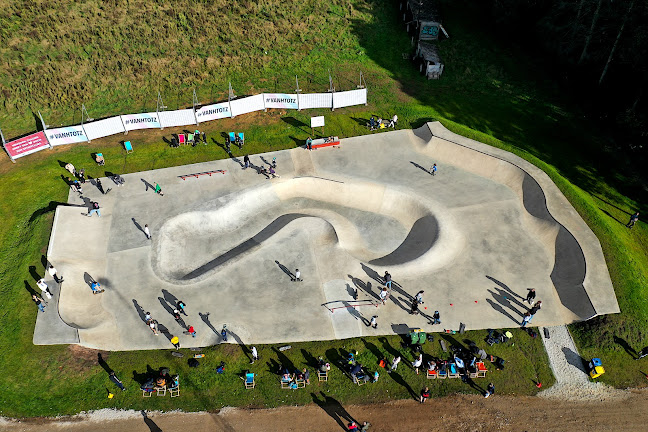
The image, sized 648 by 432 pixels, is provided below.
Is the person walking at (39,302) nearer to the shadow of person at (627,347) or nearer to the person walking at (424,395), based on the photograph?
the person walking at (424,395)

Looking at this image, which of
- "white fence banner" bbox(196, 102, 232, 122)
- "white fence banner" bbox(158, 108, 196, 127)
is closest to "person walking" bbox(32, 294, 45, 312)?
"white fence banner" bbox(158, 108, 196, 127)

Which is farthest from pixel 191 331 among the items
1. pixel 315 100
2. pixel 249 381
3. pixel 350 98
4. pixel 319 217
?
pixel 350 98

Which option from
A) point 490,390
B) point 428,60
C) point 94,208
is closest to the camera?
point 490,390

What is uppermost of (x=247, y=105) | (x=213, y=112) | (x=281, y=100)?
(x=281, y=100)

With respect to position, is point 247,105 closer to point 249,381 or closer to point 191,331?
point 191,331

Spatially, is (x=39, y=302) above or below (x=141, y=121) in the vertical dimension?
below

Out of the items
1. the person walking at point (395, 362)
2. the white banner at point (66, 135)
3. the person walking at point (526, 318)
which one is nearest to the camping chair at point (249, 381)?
the person walking at point (395, 362)

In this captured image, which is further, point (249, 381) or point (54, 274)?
point (54, 274)

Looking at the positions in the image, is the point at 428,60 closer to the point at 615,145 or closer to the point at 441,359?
the point at 615,145
